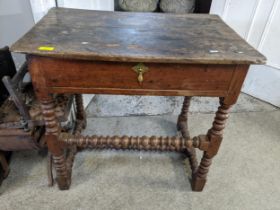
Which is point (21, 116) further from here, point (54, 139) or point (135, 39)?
point (135, 39)

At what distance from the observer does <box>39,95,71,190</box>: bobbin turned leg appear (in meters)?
0.92

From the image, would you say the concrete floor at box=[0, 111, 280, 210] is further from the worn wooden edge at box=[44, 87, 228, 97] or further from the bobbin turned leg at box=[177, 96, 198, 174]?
the worn wooden edge at box=[44, 87, 228, 97]

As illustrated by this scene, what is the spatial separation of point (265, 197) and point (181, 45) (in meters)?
0.92

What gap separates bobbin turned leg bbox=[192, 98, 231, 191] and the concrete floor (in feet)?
0.26

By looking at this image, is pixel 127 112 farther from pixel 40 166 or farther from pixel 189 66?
pixel 189 66

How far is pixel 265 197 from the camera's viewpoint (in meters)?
1.23

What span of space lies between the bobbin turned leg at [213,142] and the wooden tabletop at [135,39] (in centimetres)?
21

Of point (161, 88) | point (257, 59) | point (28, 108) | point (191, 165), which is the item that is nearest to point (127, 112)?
point (191, 165)

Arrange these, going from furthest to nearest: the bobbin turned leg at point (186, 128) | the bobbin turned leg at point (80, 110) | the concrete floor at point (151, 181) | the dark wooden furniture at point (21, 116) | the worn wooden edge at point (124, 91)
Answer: the bobbin turned leg at point (80, 110) < the bobbin turned leg at point (186, 128) < the concrete floor at point (151, 181) < the dark wooden furniture at point (21, 116) < the worn wooden edge at point (124, 91)

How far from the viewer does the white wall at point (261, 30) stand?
168cm

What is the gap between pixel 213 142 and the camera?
40.9 inches

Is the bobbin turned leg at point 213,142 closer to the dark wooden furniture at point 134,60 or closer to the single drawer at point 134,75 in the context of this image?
the dark wooden furniture at point 134,60

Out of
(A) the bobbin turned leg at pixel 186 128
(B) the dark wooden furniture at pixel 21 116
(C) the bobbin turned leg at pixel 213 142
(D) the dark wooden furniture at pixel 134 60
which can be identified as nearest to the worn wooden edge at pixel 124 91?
(D) the dark wooden furniture at pixel 134 60

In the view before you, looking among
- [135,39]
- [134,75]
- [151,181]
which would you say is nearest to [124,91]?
[134,75]
